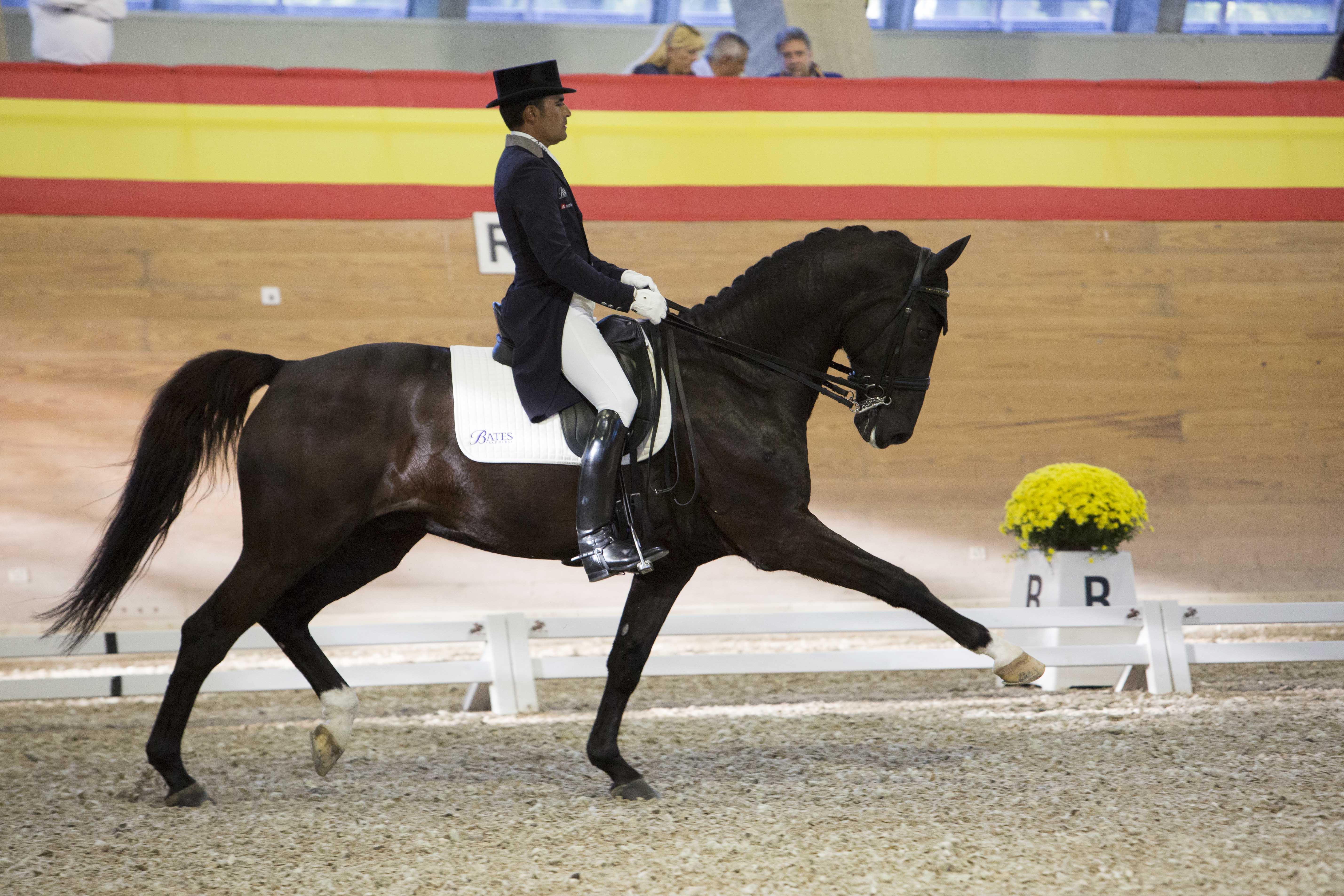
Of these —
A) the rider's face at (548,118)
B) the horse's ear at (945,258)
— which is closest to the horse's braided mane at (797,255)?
the horse's ear at (945,258)

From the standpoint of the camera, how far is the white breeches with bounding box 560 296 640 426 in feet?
10.1

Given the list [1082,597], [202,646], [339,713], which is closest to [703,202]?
[1082,597]

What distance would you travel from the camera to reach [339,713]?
133 inches

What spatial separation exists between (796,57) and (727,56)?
1.38ft

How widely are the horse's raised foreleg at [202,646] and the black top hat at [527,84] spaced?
5.12ft

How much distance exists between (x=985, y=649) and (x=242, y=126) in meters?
5.03

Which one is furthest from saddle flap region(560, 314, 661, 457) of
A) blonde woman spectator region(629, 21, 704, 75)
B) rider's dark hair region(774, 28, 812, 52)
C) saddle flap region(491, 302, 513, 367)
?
rider's dark hair region(774, 28, 812, 52)

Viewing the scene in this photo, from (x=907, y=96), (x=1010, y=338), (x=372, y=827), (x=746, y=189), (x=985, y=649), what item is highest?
(x=907, y=96)

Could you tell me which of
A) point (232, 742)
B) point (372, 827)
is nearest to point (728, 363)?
point (372, 827)

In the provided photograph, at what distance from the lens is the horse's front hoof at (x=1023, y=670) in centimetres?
304

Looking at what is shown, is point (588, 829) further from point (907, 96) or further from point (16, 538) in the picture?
point (907, 96)

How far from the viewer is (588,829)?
117 inches

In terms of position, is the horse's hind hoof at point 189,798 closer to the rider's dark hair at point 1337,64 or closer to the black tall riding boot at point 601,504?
the black tall riding boot at point 601,504

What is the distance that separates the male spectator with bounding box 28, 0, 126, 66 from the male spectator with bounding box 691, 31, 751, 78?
3384 millimetres
